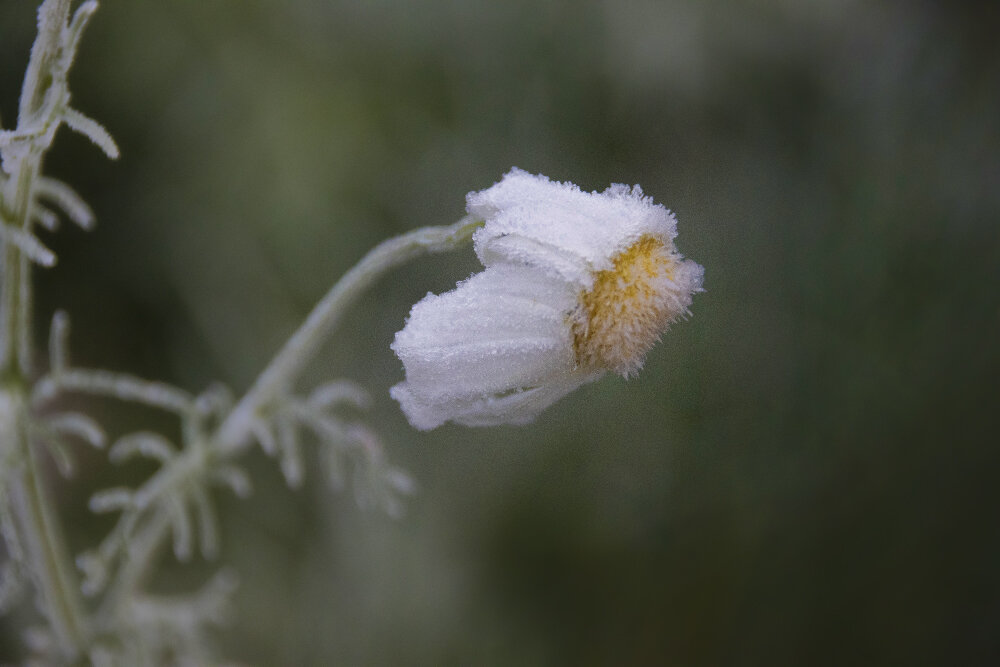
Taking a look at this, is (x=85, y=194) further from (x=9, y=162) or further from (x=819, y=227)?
(x=819, y=227)

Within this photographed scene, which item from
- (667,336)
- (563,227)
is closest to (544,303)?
(563,227)

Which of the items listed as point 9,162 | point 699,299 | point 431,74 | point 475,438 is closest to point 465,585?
point 475,438

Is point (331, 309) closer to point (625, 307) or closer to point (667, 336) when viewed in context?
point (625, 307)

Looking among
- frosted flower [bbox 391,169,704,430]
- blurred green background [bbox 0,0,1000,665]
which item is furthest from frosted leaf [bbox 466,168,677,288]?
blurred green background [bbox 0,0,1000,665]

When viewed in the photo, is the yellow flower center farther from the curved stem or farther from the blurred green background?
the blurred green background

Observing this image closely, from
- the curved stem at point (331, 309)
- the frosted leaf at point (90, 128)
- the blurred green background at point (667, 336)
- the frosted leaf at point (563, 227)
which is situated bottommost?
the frosted leaf at point (90, 128)

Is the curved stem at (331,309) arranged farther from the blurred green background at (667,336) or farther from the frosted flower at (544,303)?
the blurred green background at (667,336)

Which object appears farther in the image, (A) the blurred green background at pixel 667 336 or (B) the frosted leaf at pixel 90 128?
(A) the blurred green background at pixel 667 336

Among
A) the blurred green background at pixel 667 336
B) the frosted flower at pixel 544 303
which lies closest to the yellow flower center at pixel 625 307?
the frosted flower at pixel 544 303
